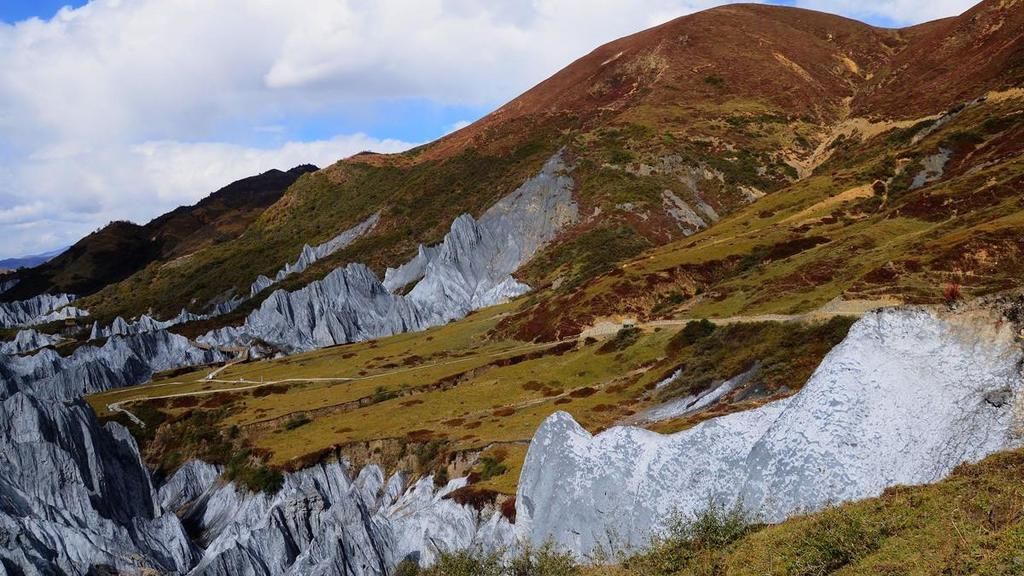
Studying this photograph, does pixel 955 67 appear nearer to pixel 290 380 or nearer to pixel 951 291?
pixel 951 291

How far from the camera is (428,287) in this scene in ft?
465

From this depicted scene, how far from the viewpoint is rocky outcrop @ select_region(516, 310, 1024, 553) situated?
24.6 meters

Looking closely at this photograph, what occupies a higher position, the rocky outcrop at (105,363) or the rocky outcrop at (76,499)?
the rocky outcrop at (105,363)

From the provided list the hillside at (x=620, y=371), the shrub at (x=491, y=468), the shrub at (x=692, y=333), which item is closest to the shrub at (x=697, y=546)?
the hillside at (x=620, y=371)

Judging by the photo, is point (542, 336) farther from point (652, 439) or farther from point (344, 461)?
point (652, 439)

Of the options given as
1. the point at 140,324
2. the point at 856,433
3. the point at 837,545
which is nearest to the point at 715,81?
the point at 140,324

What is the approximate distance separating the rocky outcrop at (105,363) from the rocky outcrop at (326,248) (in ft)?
159

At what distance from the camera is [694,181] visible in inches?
5871

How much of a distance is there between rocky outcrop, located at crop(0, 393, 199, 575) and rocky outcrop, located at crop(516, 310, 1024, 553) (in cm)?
3478

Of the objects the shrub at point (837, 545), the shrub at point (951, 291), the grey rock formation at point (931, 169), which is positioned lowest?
the shrub at point (951, 291)

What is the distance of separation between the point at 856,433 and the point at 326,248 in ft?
576

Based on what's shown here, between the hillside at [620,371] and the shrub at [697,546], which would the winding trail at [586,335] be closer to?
the hillside at [620,371]

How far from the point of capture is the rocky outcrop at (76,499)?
4703 centimetres

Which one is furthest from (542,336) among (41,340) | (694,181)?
(41,340)
